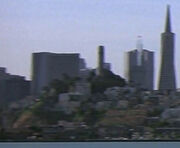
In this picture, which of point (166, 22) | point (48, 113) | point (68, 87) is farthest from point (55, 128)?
point (166, 22)

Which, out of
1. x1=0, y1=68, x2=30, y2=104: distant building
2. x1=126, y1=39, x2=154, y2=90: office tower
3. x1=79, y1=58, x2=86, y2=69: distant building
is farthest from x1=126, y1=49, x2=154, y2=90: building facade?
x1=0, y1=68, x2=30, y2=104: distant building

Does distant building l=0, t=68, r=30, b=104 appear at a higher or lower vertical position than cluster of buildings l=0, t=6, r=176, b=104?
lower

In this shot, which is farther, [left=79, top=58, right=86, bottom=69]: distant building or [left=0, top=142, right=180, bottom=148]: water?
[left=0, top=142, right=180, bottom=148]: water

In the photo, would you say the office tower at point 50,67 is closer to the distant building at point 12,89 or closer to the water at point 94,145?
the distant building at point 12,89

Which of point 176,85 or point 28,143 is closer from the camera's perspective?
point 176,85

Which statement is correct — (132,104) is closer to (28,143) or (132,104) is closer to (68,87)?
(68,87)

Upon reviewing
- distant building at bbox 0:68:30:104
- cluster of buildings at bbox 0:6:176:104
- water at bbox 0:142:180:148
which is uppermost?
cluster of buildings at bbox 0:6:176:104

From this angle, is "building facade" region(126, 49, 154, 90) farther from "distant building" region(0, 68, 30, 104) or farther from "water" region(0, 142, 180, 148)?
"distant building" region(0, 68, 30, 104)
